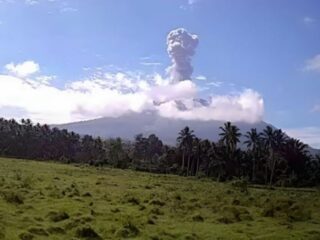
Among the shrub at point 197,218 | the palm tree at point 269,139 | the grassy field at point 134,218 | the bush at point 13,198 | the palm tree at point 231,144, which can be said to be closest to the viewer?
the grassy field at point 134,218

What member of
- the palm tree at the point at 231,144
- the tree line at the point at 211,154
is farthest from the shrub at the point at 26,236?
the palm tree at the point at 231,144

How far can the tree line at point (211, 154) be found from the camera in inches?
4449

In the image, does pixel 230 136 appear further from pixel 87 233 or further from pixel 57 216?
pixel 87 233

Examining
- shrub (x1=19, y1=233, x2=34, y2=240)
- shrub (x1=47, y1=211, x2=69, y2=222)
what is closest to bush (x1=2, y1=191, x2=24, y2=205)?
shrub (x1=47, y1=211, x2=69, y2=222)

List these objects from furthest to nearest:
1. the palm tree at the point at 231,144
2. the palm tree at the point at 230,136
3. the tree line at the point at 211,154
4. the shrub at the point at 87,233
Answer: the palm tree at the point at 230,136 < the palm tree at the point at 231,144 < the tree line at the point at 211,154 < the shrub at the point at 87,233

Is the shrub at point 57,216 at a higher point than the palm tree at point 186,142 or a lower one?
lower

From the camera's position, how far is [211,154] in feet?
395

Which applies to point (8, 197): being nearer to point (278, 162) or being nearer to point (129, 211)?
point (129, 211)

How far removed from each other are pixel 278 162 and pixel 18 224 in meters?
94.6

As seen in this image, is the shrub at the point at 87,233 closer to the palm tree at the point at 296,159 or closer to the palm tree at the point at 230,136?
the palm tree at the point at 296,159

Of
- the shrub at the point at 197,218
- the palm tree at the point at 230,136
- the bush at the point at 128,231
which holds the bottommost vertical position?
the bush at the point at 128,231

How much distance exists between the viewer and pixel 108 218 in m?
29.0

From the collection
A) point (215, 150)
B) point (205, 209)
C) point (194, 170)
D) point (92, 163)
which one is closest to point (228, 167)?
point (215, 150)

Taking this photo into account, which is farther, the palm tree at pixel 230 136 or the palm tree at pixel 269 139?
the palm tree at pixel 230 136
